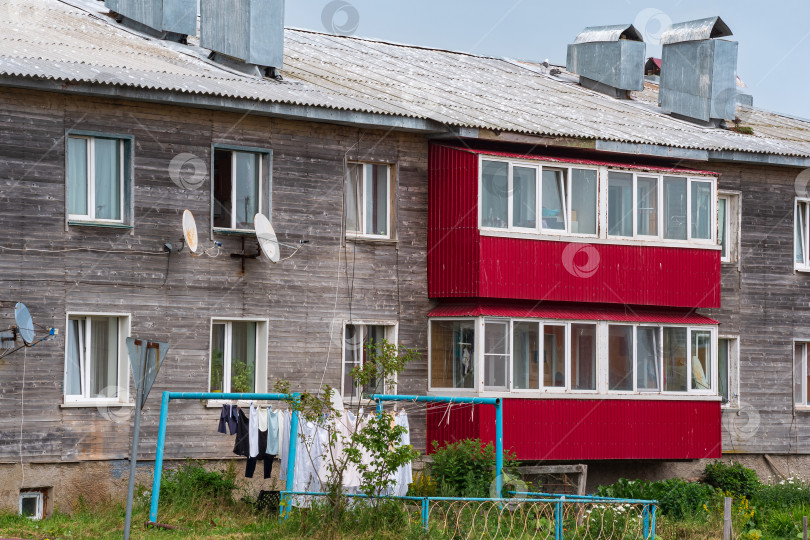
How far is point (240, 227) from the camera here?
20688 mm

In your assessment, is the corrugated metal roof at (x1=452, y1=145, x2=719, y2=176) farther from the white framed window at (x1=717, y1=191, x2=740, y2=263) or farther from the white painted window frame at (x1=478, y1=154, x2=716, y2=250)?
the white framed window at (x1=717, y1=191, x2=740, y2=263)

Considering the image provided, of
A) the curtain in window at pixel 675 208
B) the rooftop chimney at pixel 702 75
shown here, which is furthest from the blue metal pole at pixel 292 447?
the rooftop chimney at pixel 702 75

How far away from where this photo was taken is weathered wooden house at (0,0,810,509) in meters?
18.8

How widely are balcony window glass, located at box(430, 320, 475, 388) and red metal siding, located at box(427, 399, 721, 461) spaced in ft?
1.71

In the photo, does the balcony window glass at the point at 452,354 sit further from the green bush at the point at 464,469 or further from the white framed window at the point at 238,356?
the white framed window at the point at 238,356

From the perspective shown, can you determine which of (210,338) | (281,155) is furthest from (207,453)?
(281,155)

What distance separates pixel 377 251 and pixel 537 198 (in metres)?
2.91

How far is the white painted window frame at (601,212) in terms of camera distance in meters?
21.9

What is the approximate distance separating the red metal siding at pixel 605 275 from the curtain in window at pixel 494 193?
41 cm

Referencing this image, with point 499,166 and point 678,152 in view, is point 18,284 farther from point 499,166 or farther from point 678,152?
point 678,152

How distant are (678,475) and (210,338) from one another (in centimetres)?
943

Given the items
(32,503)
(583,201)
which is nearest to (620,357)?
(583,201)

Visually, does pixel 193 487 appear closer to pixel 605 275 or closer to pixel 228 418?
pixel 228 418

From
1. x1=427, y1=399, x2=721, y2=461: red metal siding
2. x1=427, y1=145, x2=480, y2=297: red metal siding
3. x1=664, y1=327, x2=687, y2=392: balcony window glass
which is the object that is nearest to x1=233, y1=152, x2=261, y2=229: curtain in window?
x1=427, y1=145, x2=480, y2=297: red metal siding
